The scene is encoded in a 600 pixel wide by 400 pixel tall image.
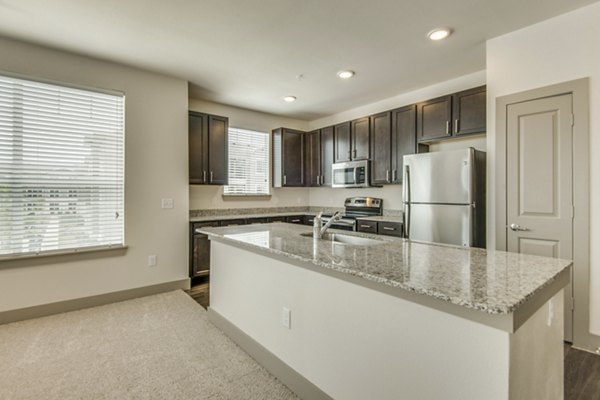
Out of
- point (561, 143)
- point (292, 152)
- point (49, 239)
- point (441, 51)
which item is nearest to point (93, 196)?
point (49, 239)

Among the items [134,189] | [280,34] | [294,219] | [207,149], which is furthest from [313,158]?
[134,189]

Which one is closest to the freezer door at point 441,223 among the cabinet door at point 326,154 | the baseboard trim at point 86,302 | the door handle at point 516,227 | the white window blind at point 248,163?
the door handle at point 516,227

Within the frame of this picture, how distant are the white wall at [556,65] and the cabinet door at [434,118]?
0.67m

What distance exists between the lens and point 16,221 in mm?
2822

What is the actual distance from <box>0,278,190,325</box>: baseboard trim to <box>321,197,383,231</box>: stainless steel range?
2277mm

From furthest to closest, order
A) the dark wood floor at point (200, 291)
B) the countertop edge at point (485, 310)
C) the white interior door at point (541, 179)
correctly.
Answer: the dark wood floor at point (200, 291) → the white interior door at point (541, 179) → the countertop edge at point (485, 310)

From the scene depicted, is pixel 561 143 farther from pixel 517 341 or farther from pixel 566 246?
pixel 517 341

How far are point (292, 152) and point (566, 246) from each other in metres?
3.92

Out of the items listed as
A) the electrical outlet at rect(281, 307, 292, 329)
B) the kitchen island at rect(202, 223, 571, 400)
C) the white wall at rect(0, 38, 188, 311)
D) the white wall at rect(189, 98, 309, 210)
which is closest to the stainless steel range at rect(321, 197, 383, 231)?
the white wall at rect(189, 98, 309, 210)

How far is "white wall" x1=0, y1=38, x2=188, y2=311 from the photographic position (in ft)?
9.43

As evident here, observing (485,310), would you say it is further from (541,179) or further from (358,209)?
(358,209)

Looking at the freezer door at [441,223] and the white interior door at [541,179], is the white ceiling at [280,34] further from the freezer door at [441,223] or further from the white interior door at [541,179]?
the freezer door at [441,223]

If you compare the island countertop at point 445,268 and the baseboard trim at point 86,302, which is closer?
the island countertop at point 445,268

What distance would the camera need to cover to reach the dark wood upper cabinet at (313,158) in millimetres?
5246
